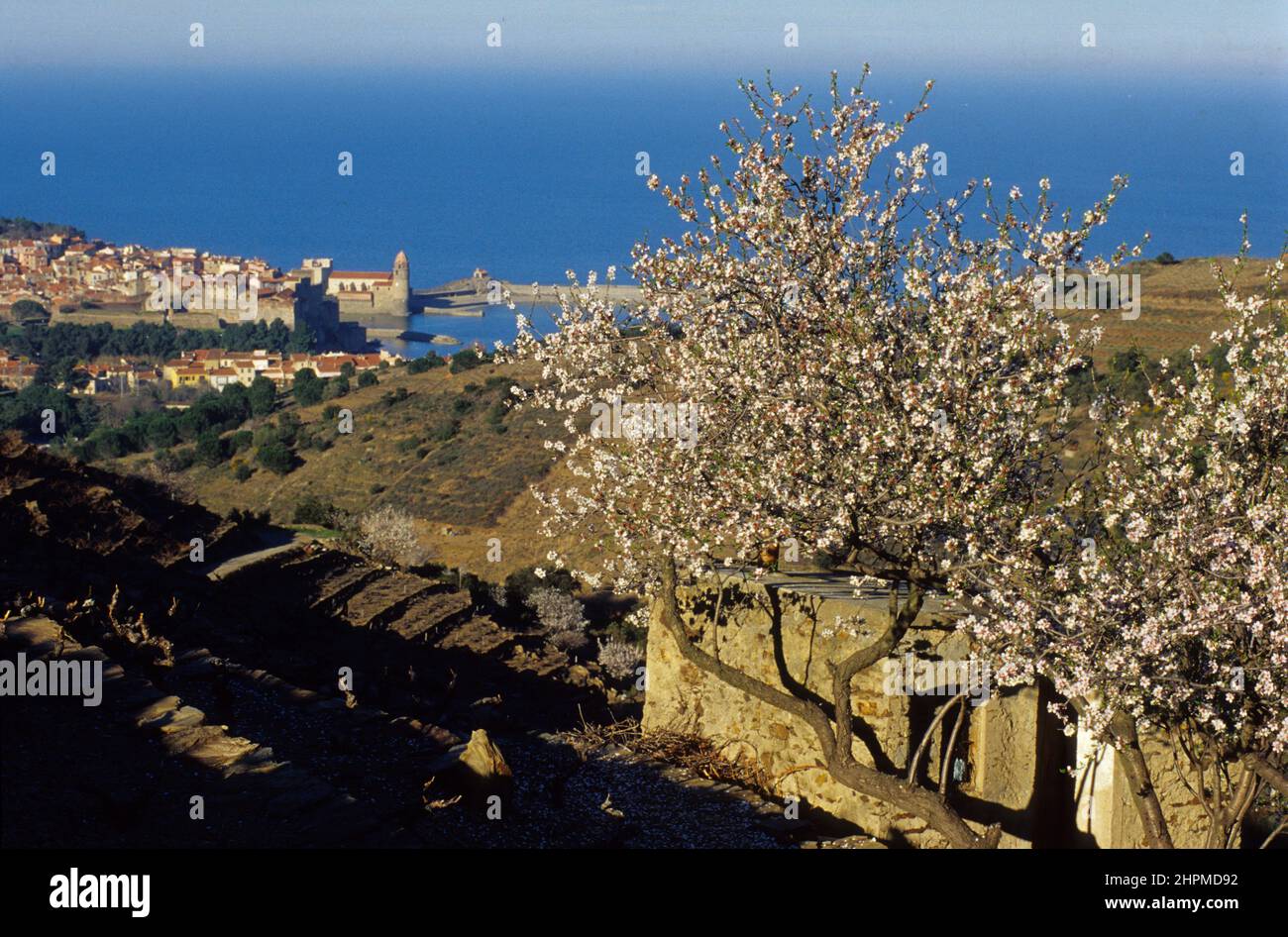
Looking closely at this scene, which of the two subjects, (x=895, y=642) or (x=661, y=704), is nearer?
(x=895, y=642)

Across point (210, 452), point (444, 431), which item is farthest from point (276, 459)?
point (444, 431)

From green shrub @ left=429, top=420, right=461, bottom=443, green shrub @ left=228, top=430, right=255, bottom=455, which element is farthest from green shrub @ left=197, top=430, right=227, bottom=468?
green shrub @ left=429, top=420, right=461, bottom=443

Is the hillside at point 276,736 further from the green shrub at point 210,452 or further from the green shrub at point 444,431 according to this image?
the green shrub at point 210,452

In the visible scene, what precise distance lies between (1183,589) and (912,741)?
321 cm

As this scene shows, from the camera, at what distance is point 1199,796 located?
9.88m

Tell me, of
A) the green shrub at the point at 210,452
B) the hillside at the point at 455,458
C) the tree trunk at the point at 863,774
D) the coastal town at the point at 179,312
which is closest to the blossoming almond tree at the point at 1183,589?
the tree trunk at the point at 863,774

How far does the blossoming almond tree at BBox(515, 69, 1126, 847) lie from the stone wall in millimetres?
376

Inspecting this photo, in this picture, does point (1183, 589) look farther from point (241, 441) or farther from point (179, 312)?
point (179, 312)

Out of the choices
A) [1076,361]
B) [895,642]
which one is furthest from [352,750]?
[1076,361]

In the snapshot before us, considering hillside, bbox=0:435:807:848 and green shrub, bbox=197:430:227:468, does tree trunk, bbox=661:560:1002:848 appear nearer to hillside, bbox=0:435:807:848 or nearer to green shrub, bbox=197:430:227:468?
hillside, bbox=0:435:807:848

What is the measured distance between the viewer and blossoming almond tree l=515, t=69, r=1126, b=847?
32.1ft

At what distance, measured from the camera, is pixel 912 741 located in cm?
1130
